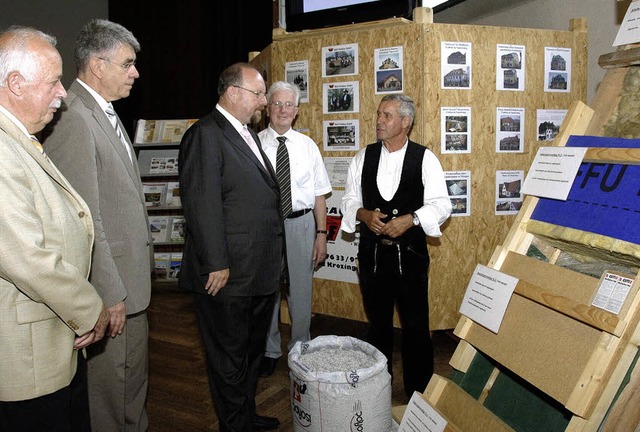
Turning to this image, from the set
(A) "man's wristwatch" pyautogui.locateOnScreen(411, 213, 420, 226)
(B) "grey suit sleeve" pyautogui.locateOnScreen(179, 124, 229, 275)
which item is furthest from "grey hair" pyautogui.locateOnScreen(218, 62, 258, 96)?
(A) "man's wristwatch" pyautogui.locateOnScreen(411, 213, 420, 226)

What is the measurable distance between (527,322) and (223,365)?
1237 millimetres

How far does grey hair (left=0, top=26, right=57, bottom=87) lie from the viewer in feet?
4.62

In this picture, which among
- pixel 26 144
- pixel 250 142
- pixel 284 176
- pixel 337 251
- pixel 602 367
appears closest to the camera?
pixel 602 367

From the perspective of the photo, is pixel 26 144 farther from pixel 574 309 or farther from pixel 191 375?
pixel 191 375

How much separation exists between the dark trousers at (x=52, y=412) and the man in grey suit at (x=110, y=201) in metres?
0.29

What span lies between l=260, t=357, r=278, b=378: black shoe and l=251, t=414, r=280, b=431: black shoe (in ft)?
1.97

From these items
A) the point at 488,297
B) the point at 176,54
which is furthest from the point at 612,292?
the point at 176,54

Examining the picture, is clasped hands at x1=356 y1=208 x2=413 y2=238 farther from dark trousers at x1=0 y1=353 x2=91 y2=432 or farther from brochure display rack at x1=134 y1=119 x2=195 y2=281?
brochure display rack at x1=134 y1=119 x2=195 y2=281

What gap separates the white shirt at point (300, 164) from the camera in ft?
→ 10.3

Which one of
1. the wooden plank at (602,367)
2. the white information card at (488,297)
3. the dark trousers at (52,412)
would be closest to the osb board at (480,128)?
the white information card at (488,297)

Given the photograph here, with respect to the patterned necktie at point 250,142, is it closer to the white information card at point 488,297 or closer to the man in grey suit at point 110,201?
the man in grey suit at point 110,201

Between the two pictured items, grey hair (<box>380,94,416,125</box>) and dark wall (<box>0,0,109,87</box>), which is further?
dark wall (<box>0,0,109,87</box>)

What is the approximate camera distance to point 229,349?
2.21 meters

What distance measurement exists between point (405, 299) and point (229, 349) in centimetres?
96
